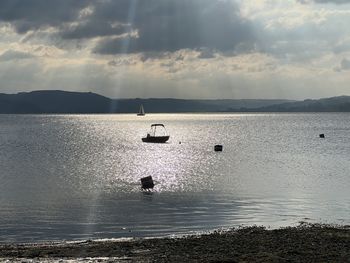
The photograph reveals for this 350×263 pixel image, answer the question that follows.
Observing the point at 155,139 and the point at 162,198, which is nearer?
the point at 162,198

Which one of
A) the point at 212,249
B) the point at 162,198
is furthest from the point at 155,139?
the point at 212,249

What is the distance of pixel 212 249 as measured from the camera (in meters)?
22.8

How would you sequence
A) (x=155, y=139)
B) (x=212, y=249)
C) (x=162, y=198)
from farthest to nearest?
(x=155, y=139), (x=162, y=198), (x=212, y=249)

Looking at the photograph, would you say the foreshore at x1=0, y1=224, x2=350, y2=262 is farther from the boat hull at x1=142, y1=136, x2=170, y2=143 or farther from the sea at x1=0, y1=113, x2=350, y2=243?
the boat hull at x1=142, y1=136, x2=170, y2=143

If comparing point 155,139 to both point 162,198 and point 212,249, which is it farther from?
point 212,249

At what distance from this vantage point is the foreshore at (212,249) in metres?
20.7

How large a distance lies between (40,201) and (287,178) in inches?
1210

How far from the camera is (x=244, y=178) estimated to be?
6038 cm

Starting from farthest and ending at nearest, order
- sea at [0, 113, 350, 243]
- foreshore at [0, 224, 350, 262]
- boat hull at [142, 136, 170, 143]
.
→ boat hull at [142, 136, 170, 143]
sea at [0, 113, 350, 243]
foreshore at [0, 224, 350, 262]

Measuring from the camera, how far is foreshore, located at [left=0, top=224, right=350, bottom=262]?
20703 millimetres

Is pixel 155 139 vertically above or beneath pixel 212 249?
beneath

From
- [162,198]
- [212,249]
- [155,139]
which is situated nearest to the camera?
[212,249]

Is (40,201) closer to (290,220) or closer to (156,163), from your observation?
(290,220)

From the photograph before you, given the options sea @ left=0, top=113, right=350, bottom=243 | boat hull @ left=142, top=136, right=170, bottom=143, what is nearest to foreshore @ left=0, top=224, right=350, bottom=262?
sea @ left=0, top=113, right=350, bottom=243
